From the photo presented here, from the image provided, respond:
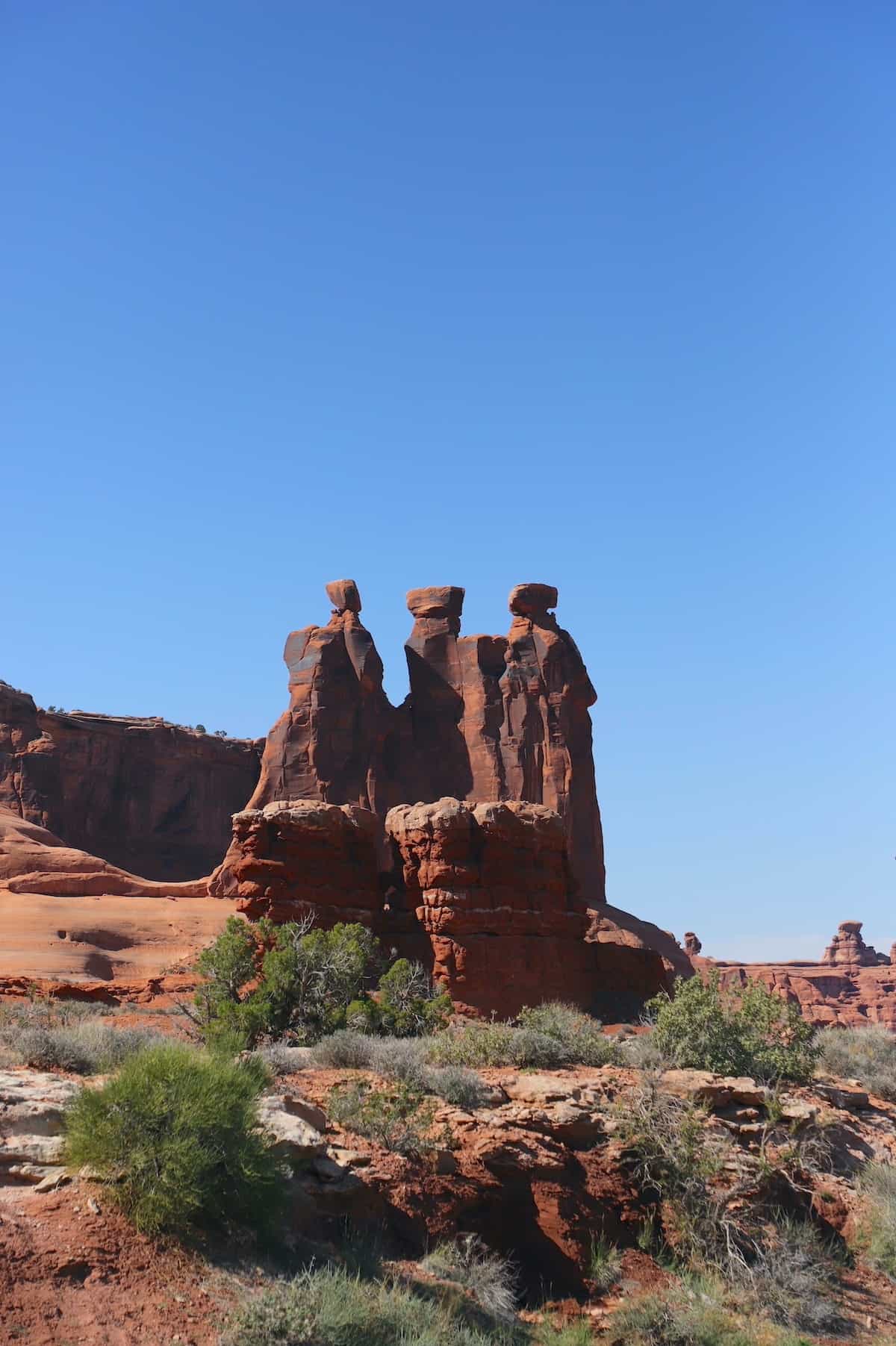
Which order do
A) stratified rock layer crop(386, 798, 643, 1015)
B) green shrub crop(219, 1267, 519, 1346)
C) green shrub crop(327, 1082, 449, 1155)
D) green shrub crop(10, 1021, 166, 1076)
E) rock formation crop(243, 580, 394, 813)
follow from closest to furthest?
1. green shrub crop(219, 1267, 519, 1346)
2. green shrub crop(327, 1082, 449, 1155)
3. green shrub crop(10, 1021, 166, 1076)
4. stratified rock layer crop(386, 798, 643, 1015)
5. rock formation crop(243, 580, 394, 813)

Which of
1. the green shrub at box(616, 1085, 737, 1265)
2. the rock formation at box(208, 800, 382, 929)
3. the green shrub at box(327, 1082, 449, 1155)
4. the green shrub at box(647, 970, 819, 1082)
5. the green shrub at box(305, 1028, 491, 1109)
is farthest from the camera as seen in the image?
the rock formation at box(208, 800, 382, 929)

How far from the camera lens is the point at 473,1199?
13.3m

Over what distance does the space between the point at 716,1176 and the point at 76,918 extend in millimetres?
25495

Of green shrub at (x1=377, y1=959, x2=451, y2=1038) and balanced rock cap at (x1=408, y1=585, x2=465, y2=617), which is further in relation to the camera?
balanced rock cap at (x1=408, y1=585, x2=465, y2=617)

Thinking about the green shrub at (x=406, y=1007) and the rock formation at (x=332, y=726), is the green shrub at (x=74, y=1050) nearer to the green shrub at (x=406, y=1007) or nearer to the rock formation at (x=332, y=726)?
the green shrub at (x=406, y=1007)

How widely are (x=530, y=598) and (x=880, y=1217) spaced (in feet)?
130

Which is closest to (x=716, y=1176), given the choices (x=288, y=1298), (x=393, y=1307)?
(x=393, y=1307)

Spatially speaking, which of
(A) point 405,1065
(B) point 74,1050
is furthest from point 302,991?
(B) point 74,1050

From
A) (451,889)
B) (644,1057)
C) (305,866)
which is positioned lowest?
(644,1057)

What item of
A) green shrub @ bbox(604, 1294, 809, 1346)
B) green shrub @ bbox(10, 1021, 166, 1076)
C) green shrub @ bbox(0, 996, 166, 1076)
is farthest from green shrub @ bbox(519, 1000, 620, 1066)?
green shrub @ bbox(10, 1021, 166, 1076)

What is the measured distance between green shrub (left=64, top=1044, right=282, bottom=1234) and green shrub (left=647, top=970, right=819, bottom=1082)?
860cm

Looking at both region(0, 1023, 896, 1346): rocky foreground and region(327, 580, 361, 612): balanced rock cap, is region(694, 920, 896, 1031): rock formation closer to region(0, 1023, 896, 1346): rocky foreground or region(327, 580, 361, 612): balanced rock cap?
region(327, 580, 361, 612): balanced rock cap

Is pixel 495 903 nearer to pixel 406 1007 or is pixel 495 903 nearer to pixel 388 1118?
pixel 406 1007

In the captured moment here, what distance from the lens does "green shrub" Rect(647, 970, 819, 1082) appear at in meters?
18.5
